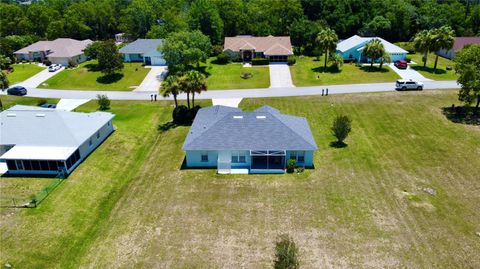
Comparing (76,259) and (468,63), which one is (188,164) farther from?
(468,63)

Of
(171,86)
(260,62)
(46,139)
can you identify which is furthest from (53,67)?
(46,139)

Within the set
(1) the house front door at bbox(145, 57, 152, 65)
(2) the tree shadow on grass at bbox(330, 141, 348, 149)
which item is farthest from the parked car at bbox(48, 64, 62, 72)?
(2) the tree shadow on grass at bbox(330, 141, 348, 149)

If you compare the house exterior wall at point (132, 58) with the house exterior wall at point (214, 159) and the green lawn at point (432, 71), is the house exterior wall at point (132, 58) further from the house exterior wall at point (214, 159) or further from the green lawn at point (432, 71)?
the green lawn at point (432, 71)

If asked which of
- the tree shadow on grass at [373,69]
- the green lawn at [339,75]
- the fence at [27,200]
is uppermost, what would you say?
the tree shadow on grass at [373,69]

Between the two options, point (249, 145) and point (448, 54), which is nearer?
point (249, 145)

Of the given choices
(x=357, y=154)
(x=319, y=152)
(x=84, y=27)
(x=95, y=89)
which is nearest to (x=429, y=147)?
(x=357, y=154)

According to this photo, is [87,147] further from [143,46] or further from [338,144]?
[143,46]

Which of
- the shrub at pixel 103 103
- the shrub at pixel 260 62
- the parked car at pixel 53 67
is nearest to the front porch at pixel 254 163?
the shrub at pixel 103 103
